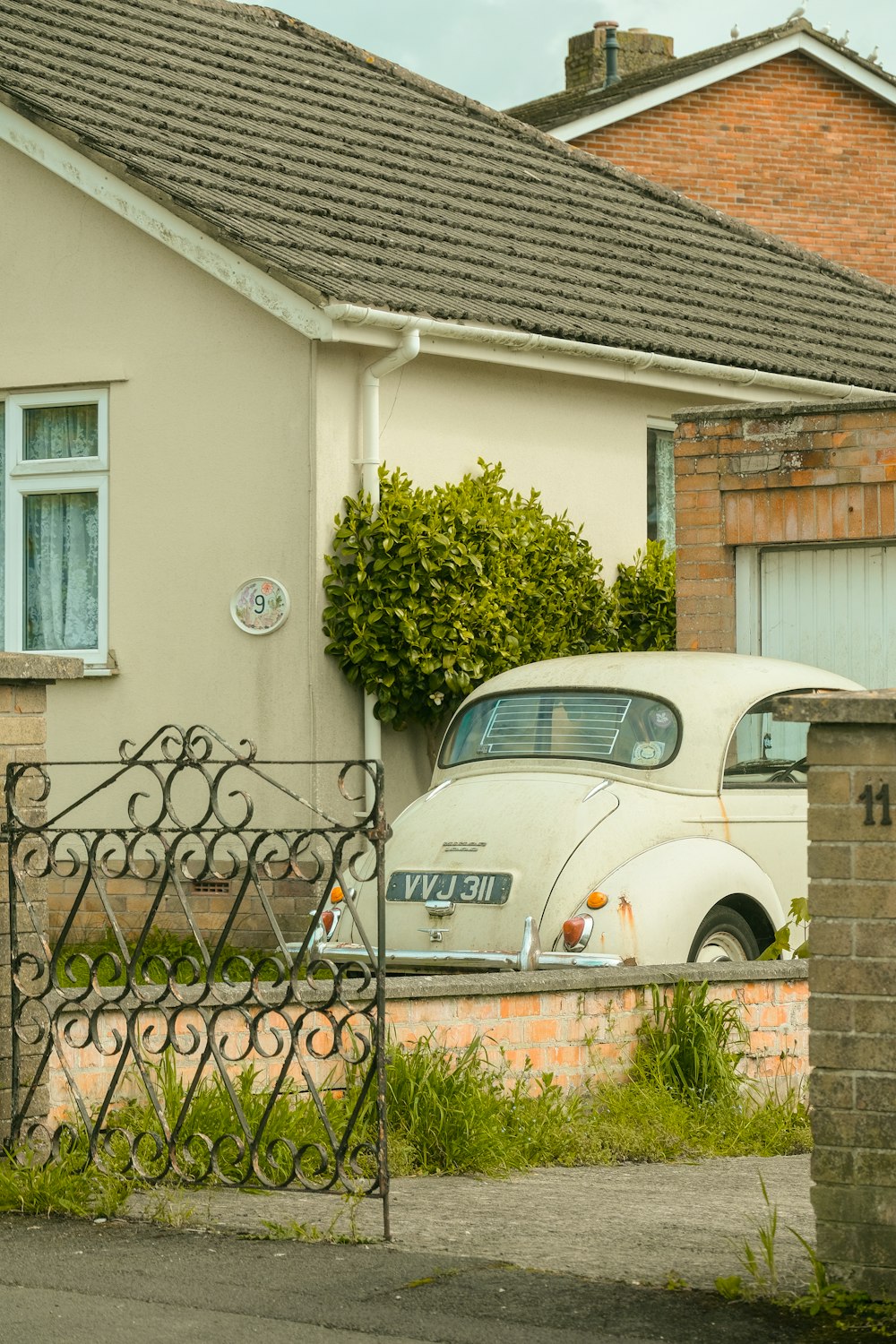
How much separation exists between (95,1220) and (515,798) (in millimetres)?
4016

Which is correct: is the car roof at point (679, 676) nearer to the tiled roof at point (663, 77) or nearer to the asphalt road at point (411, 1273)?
the asphalt road at point (411, 1273)

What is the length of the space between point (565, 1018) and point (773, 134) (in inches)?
833

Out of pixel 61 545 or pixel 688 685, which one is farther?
pixel 61 545

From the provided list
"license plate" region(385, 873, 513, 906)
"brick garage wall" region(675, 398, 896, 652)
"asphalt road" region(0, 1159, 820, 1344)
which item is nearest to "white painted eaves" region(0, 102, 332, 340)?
"brick garage wall" region(675, 398, 896, 652)

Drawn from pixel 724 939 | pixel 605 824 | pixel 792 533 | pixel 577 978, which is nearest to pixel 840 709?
pixel 577 978

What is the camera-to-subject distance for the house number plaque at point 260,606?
41.9ft

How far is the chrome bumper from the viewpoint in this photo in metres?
8.98

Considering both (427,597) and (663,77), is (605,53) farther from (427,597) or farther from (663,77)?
(427,597)

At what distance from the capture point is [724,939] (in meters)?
9.73

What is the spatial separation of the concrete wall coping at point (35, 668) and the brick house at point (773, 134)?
2001 centimetres

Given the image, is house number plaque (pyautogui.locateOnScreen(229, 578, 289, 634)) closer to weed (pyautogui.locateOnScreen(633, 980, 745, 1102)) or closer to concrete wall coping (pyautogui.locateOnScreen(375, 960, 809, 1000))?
concrete wall coping (pyautogui.locateOnScreen(375, 960, 809, 1000))

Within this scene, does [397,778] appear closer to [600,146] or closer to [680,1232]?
[680,1232]

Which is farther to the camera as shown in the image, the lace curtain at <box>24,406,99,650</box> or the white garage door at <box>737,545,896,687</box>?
the lace curtain at <box>24,406,99,650</box>

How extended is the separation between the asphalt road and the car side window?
11.9ft
